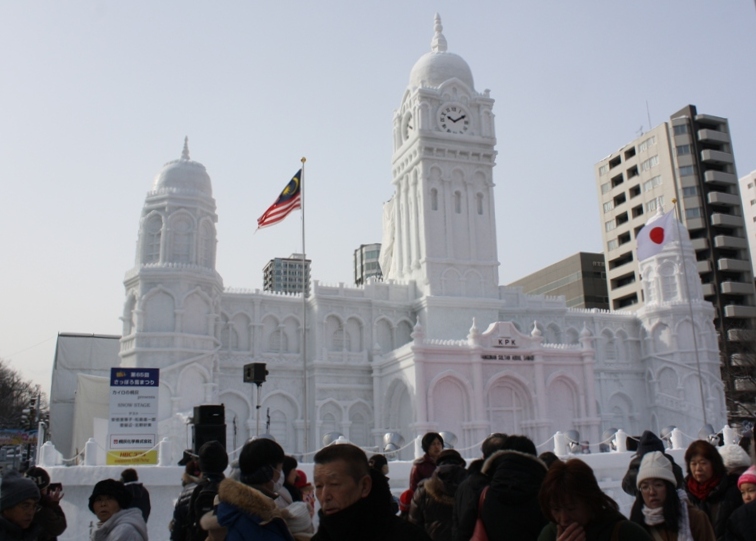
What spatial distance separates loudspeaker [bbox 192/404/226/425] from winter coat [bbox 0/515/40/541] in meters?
8.78

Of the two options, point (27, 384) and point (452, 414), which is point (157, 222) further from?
point (27, 384)

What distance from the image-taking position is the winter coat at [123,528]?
6.48 m

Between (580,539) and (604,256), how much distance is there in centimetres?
8368

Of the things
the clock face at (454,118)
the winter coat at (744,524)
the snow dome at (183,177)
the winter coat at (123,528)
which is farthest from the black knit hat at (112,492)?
the clock face at (454,118)

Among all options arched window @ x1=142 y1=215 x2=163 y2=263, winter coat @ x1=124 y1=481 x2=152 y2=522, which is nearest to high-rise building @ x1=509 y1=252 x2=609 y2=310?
arched window @ x1=142 y1=215 x2=163 y2=263

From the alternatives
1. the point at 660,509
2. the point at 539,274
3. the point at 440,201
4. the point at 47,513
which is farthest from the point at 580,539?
the point at 539,274

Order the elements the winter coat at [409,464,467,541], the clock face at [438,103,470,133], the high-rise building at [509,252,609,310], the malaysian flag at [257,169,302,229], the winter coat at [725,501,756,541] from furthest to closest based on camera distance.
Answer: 1. the high-rise building at [509,252,609,310]
2. the clock face at [438,103,470,133]
3. the malaysian flag at [257,169,302,229]
4. the winter coat at [409,464,467,541]
5. the winter coat at [725,501,756,541]

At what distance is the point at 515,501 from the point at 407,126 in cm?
4608

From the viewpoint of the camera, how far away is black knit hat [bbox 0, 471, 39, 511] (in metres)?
6.34

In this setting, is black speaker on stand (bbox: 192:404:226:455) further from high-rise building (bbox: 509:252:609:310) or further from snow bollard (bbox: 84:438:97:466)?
high-rise building (bbox: 509:252:609:310)

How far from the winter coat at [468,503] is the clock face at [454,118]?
141ft

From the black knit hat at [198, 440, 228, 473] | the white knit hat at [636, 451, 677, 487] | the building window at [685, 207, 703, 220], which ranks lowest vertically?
the white knit hat at [636, 451, 677, 487]

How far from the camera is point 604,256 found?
8438 cm

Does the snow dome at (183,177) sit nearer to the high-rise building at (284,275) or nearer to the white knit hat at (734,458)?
the white knit hat at (734,458)
